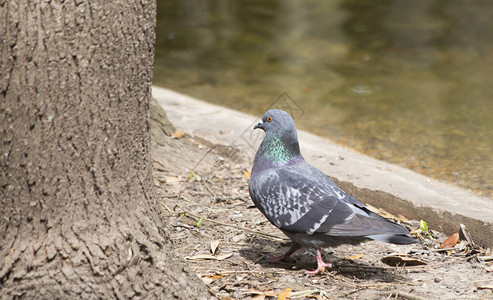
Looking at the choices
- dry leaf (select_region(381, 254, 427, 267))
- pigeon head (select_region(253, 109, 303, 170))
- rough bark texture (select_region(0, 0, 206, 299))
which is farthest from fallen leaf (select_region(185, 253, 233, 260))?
dry leaf (select_region(381, 254, 427, 267))

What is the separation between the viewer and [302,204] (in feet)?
10.8

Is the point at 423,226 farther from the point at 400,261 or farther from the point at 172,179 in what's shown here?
the point at 172,179

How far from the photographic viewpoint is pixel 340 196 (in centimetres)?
338

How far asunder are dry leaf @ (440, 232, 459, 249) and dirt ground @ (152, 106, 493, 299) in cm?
5

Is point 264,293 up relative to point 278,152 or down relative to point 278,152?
down

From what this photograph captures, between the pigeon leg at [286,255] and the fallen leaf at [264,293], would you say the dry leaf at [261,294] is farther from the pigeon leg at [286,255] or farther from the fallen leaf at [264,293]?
the pigeon leg at [286,255]

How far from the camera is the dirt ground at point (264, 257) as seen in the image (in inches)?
119

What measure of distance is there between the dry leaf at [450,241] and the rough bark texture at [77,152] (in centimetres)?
176

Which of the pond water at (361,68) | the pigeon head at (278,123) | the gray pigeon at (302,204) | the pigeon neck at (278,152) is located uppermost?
the pigeon head at (278,123)

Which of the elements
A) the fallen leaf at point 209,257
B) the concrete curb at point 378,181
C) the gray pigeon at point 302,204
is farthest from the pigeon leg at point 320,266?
the concrete curb at point 378,181

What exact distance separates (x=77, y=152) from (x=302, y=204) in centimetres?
133

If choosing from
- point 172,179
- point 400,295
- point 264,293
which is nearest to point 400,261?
point 400,295

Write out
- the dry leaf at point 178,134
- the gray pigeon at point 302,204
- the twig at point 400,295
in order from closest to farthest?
the twig at point 400,295 < the gray pigeon at point 302,204 < the dry leaf at point 178,134

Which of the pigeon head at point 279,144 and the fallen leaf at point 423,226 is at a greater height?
the pigeon head at point 279,144
